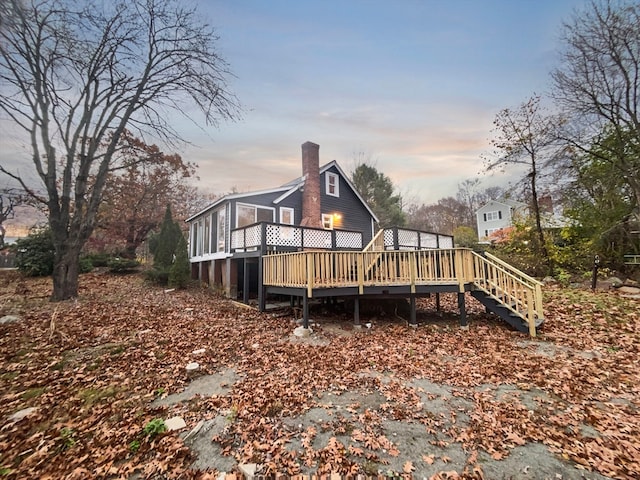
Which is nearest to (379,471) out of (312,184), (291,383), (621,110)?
(291,383)

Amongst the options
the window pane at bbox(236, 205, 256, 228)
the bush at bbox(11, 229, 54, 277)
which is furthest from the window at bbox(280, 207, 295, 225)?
the bush at bbox(11, 229, 54, 277)

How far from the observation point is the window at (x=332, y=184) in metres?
17.1

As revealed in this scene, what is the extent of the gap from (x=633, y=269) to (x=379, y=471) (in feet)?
50.6

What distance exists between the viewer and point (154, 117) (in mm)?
11617

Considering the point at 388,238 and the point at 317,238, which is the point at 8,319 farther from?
the point at 388,238

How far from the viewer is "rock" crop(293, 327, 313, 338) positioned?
7.22m

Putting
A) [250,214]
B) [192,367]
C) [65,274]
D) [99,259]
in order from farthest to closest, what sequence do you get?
[99,259]
[250,214]
[65,274]
[192,367]

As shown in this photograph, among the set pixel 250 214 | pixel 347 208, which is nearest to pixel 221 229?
pixel 250 214

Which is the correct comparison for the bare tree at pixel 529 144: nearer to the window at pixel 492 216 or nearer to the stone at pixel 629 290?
the stone at pixel 629 290

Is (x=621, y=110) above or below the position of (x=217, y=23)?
below

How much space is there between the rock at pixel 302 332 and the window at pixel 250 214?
7.77 m

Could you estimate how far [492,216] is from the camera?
35594 mm

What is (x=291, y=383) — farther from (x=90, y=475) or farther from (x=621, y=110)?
(x=621, y=110)

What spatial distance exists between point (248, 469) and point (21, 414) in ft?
11.1
